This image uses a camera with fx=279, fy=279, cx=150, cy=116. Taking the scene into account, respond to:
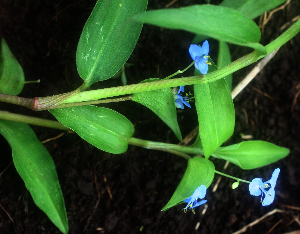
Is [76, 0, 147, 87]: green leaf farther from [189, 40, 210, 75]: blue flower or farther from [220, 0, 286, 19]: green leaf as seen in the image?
[220, 0, 286, 19]: green leaf

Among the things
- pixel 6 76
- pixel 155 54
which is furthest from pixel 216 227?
pixel 6 76

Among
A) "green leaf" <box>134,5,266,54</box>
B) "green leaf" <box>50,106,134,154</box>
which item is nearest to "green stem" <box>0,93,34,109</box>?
"green leaf" <box>50,106,134,154</box>

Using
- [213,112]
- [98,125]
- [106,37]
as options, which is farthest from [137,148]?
[106,37]

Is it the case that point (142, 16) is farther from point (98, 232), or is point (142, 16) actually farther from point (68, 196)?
point (98, 232)

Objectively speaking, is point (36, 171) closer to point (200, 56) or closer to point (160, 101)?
point (160, 101)

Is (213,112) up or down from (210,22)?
down

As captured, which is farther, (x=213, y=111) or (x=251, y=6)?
(x=251, y=6)
